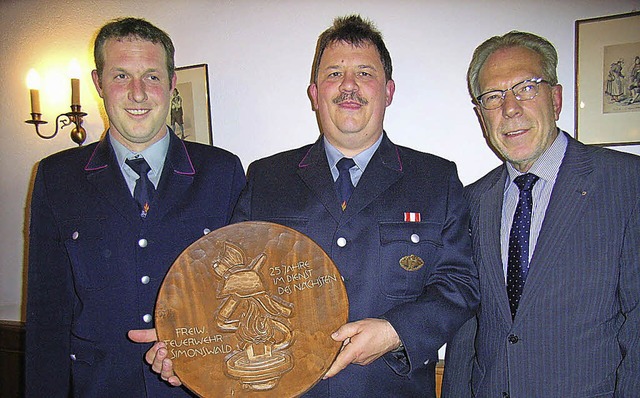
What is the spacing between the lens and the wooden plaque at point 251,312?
113 centimetres

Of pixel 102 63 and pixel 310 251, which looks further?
pixel 102 63

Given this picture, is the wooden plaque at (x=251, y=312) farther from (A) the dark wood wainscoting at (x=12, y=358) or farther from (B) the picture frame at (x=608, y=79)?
(A) the dark wood wainscoting at (x=12, y=358)

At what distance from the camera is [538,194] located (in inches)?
58.8

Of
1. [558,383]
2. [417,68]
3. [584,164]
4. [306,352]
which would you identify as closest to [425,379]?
[558,383]

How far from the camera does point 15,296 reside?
2736mm

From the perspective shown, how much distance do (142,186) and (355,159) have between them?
74 cm

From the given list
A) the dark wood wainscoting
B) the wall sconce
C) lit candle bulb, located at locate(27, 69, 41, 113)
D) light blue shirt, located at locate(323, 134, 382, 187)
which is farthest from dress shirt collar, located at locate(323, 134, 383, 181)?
the dark wood wainscoting

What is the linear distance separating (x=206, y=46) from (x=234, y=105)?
13.9 inches

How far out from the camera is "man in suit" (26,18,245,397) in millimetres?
1418

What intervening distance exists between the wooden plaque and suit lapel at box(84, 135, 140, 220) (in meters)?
0.40

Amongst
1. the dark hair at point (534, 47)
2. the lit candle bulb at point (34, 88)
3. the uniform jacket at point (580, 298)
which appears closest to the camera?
the uniform jacket at point (580, 298)

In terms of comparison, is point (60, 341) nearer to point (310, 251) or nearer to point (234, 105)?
point (310, 251)

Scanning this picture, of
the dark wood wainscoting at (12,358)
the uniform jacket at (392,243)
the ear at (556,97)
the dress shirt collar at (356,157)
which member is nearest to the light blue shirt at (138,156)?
the uniform jacket at (392,243)

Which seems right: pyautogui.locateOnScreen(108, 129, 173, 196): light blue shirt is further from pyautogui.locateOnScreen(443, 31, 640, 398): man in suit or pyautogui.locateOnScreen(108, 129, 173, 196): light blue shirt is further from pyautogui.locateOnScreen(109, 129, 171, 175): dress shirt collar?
pyautogui.locateOnScreen(443, 31, 640, 398): man in suit
